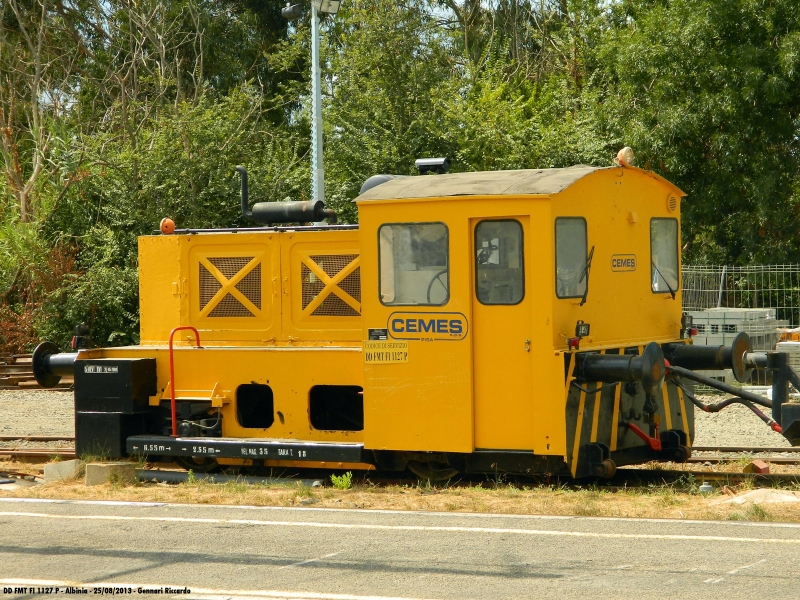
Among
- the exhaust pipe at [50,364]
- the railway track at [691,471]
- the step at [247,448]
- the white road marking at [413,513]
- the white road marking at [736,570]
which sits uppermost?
the exhaust pipe at [50,364]

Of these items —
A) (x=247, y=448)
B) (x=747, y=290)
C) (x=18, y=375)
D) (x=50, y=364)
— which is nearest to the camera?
(x=247, y=448)

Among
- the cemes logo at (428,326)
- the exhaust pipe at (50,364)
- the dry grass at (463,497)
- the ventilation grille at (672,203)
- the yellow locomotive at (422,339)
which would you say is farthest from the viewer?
the exhaust pipe at (50,364)

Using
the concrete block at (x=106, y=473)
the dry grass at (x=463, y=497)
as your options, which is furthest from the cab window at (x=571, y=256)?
the concrete block at (x=106, y=473)

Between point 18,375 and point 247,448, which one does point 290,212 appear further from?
point 18,375

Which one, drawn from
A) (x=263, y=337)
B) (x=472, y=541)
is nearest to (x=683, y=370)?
Answer: (x=472, y=541)

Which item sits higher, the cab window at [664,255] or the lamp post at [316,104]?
the lamp post at [316,104]

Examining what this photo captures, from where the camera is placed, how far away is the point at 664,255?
381 inches

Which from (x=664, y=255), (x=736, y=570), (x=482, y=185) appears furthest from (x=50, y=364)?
(x=736, y=570)

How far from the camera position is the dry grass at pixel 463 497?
7438 millimetres

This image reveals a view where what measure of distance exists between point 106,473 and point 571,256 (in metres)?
4.76

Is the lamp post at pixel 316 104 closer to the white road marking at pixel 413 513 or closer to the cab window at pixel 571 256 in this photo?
the cab window at pixel 571 256

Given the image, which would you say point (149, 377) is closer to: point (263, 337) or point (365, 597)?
point (263, 337)

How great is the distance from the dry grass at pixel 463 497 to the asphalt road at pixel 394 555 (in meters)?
0.37

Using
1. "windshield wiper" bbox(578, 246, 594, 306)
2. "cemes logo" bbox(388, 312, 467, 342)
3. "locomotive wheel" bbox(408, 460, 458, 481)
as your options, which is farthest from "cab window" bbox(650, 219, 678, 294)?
"locomotive wheel" bbox(408, 460, 458, 481)
